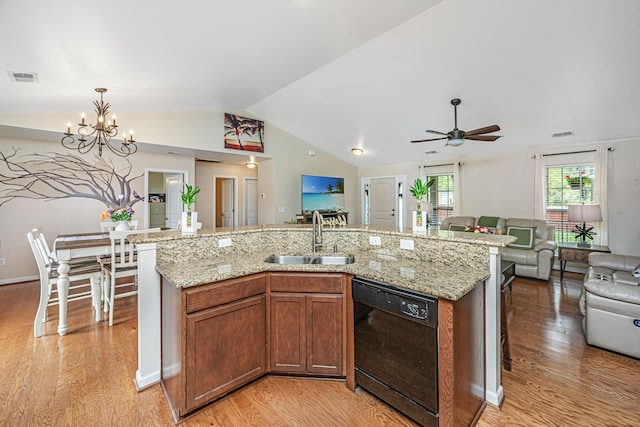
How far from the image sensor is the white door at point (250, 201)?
7.84 m

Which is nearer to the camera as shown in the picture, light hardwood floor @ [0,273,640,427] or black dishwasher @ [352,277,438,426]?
black dishwasher @ [352,277,438,426]

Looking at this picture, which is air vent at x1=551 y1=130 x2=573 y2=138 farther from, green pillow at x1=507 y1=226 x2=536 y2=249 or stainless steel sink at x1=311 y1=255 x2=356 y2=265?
stainless steel sink at x1=311 y1=255 x2=356 y2=265

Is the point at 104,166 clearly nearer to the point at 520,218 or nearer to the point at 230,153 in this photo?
the point at 230,153

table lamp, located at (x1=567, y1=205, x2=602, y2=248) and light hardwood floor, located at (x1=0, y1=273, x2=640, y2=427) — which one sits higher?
table lamp, located at (x1=567, y1=205, x2=602, y2=248)

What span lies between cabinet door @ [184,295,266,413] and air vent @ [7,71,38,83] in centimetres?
265

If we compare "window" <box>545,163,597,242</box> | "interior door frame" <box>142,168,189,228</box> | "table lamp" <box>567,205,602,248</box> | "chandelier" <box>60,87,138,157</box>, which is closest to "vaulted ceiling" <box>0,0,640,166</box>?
"chandelier" <box>60,87,138,157</box>

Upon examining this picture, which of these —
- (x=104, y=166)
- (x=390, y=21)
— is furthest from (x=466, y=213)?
(x=104, y=166)

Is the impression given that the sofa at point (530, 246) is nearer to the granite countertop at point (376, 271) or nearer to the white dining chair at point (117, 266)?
the granite countertop at point (376, 271)

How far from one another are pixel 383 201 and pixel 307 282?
6244mm

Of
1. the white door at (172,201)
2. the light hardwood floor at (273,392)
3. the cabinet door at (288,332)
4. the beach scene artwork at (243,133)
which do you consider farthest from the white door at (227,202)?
the cabinet door at (288,332)

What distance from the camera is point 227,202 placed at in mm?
7824

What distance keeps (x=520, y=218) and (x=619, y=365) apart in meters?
3.95

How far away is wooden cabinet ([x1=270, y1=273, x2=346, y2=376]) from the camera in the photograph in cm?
191

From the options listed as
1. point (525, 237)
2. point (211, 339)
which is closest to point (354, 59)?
point (211, 339)
